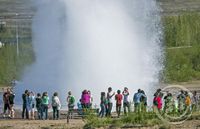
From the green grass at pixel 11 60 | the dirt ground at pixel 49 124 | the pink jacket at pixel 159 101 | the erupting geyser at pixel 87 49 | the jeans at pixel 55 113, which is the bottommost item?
the dirt ground at pixel 49 124

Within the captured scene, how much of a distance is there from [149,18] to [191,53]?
38663mm

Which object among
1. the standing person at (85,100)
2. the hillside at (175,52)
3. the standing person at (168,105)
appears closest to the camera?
the standing person at (168,105)

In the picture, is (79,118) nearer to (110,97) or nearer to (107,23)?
(110,97)

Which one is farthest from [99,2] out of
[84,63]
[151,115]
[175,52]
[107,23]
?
[175,52]

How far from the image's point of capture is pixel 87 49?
3647cm

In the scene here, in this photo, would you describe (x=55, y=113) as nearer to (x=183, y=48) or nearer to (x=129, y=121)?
(x=129, y=121)

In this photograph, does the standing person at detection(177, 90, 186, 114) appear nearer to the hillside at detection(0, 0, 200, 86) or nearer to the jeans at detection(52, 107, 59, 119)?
the jeans at detection(52, 107, 59, 119)

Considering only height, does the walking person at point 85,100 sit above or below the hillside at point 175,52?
below

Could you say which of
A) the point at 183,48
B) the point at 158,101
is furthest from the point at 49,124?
the point at 183,48

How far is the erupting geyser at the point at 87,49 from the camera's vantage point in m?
35.6

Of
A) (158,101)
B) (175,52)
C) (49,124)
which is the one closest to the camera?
(49,124)

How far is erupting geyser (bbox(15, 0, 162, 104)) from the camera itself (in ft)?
117

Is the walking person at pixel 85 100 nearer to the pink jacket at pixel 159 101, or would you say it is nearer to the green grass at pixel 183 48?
the pink jacket at pixel 159 101

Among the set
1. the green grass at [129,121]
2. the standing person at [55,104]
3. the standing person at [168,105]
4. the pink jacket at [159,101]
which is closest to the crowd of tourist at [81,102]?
the standing person at [55,104]
